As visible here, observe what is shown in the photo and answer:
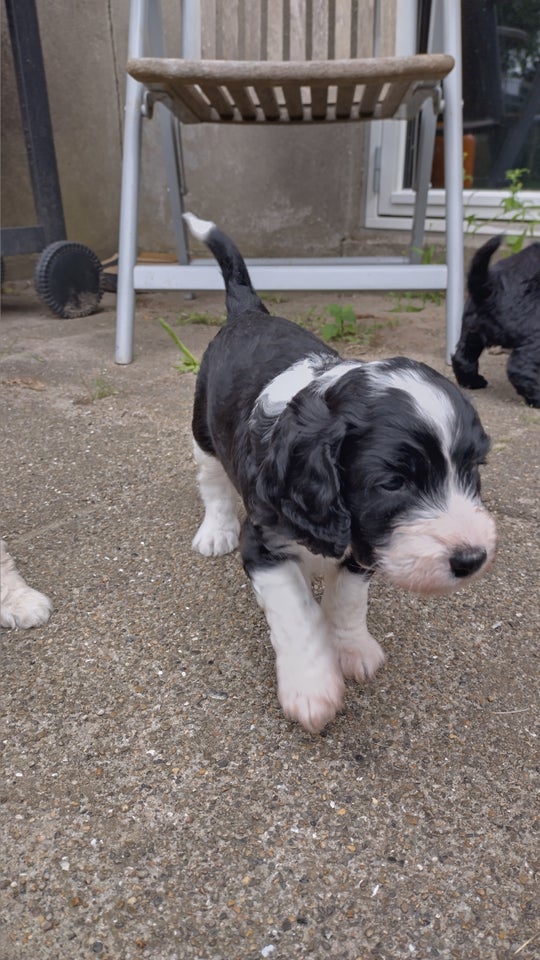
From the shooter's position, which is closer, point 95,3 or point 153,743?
point 153,743

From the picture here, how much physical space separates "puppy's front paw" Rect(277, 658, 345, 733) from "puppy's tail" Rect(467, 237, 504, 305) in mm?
2274

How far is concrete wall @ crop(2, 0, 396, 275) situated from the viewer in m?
5.24

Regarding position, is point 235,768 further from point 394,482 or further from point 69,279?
point 69,279

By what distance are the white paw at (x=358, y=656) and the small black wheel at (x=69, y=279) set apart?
347 cm

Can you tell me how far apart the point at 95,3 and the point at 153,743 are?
18.3 feet

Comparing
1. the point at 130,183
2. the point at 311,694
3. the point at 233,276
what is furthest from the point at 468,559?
the point at 130,183

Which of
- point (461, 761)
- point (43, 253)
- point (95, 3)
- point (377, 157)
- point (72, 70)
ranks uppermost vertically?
point (95, 3)

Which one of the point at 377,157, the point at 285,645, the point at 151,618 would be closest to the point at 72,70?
the point at 377,157

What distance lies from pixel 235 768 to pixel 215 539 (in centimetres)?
87

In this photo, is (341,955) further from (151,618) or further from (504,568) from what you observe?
(504,568)

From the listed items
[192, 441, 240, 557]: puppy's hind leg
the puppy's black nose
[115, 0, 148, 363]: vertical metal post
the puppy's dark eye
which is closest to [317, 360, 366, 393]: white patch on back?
the puppy's dark eye

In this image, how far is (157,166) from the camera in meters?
5.70

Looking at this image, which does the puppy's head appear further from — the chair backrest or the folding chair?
the chair backrest

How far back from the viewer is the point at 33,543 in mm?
2217
